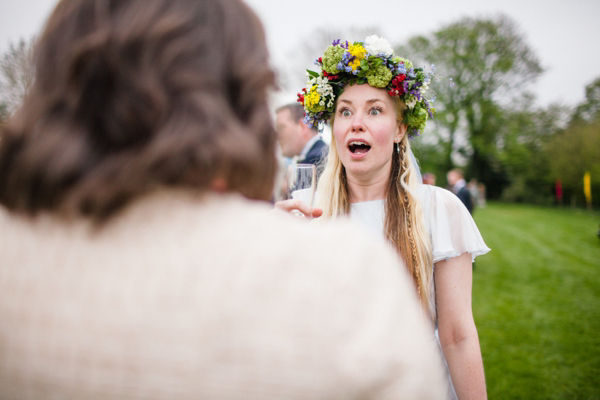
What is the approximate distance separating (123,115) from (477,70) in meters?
35.3

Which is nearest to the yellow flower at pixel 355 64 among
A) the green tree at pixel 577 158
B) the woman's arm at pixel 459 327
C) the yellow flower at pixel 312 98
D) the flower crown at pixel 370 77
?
the flower crown at pixel 370 77

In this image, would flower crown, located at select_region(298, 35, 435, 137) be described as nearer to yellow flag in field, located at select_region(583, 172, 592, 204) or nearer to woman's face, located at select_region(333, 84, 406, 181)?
woman's face, located at select_region(333, 84, 406, 181)

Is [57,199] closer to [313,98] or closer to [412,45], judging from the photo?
[313,98]

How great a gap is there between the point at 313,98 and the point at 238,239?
1.98 metres

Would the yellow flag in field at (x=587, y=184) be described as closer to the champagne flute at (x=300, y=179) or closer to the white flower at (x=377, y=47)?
the white flower at (x=377, y=47)

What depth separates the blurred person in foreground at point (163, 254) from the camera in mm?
711

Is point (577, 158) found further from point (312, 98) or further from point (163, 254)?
point (163, 254)

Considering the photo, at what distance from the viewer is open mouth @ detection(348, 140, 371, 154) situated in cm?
238

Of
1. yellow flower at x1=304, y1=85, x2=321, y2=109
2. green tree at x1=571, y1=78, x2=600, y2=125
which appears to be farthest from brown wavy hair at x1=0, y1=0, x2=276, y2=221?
green tree at x1=571, y1=78, x2=600, y2=125

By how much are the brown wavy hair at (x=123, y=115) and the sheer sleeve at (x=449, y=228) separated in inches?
62.2

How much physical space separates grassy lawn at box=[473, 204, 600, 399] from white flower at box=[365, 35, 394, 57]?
14.2 feet

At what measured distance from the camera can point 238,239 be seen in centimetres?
75

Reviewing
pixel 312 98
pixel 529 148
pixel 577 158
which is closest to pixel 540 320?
pixel 312 98

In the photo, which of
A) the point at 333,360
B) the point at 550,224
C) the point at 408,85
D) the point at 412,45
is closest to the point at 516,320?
the point at 408,85
